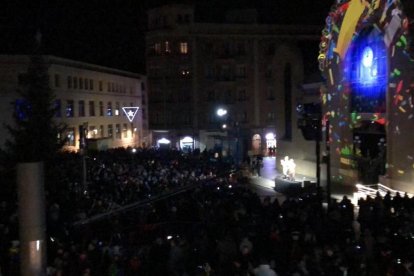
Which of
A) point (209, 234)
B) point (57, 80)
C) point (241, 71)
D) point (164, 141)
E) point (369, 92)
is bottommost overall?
point (209, 234)

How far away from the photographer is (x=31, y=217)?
7.46 m

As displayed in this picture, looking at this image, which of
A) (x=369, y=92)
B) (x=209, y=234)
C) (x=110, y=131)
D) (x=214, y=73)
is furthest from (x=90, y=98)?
(x=209, y=234)

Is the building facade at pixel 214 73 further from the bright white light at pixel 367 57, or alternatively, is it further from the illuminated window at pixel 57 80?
the bright white light at pixel 367 57

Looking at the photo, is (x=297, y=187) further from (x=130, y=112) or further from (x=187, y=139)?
(x=187, y=139)

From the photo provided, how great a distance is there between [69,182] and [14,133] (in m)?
3.37

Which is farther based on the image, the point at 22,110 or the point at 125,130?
the point at 125,130

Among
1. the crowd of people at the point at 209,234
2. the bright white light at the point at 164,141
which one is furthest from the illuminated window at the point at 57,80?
the crowd of people at the point at 209,234

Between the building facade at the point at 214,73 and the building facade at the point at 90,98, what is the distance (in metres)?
5.43

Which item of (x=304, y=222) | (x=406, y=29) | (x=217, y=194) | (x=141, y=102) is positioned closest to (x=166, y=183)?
(x=217, y=194)

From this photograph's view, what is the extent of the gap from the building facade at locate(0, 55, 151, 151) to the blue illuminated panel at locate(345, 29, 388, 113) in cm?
1530

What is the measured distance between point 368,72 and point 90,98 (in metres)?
32.2

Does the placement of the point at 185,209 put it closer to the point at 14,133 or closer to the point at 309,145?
the point at 14,133

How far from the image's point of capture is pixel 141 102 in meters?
66.3

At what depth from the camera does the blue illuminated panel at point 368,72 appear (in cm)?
2488
